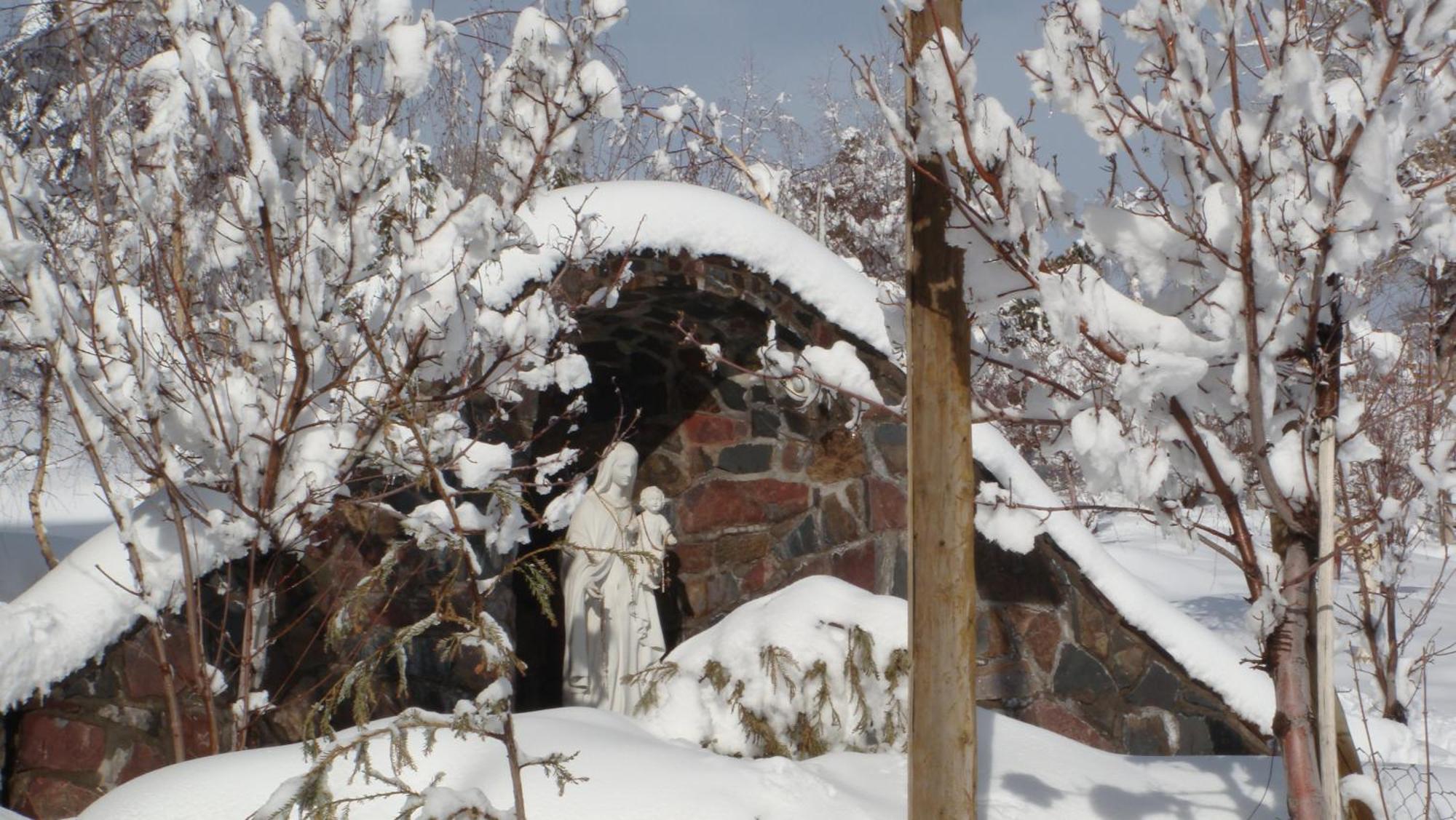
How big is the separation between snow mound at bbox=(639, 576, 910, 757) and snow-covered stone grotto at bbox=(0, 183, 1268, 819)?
Result: 14cm

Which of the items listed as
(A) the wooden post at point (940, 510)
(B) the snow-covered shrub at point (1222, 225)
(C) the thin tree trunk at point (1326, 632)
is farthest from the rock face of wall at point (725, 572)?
(C) the thin tree trunk at point (1326, 632)

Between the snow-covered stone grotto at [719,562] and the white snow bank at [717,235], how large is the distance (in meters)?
0.01

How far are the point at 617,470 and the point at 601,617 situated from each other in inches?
25.5

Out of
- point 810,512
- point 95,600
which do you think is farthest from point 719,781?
point 810,512

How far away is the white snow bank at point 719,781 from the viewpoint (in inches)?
115

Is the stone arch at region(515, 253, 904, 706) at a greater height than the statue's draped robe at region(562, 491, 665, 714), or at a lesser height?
greater

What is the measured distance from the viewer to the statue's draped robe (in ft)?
17.0

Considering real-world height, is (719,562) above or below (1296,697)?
above

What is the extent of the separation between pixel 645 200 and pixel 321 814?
10.3 feet

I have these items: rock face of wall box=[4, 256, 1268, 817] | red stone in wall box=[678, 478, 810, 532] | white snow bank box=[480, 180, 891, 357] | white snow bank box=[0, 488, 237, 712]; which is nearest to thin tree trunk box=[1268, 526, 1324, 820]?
rock face of wall box=[4, 256, 1268, 817]

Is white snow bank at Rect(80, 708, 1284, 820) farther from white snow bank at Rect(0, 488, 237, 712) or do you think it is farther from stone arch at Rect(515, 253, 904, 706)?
stone arch at Rect(515, 253, 904, 706)

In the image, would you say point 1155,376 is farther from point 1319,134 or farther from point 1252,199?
point 1319,134

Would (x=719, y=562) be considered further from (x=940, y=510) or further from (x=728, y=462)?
(x=940, y=510)

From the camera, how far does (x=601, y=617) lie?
5281 mm
